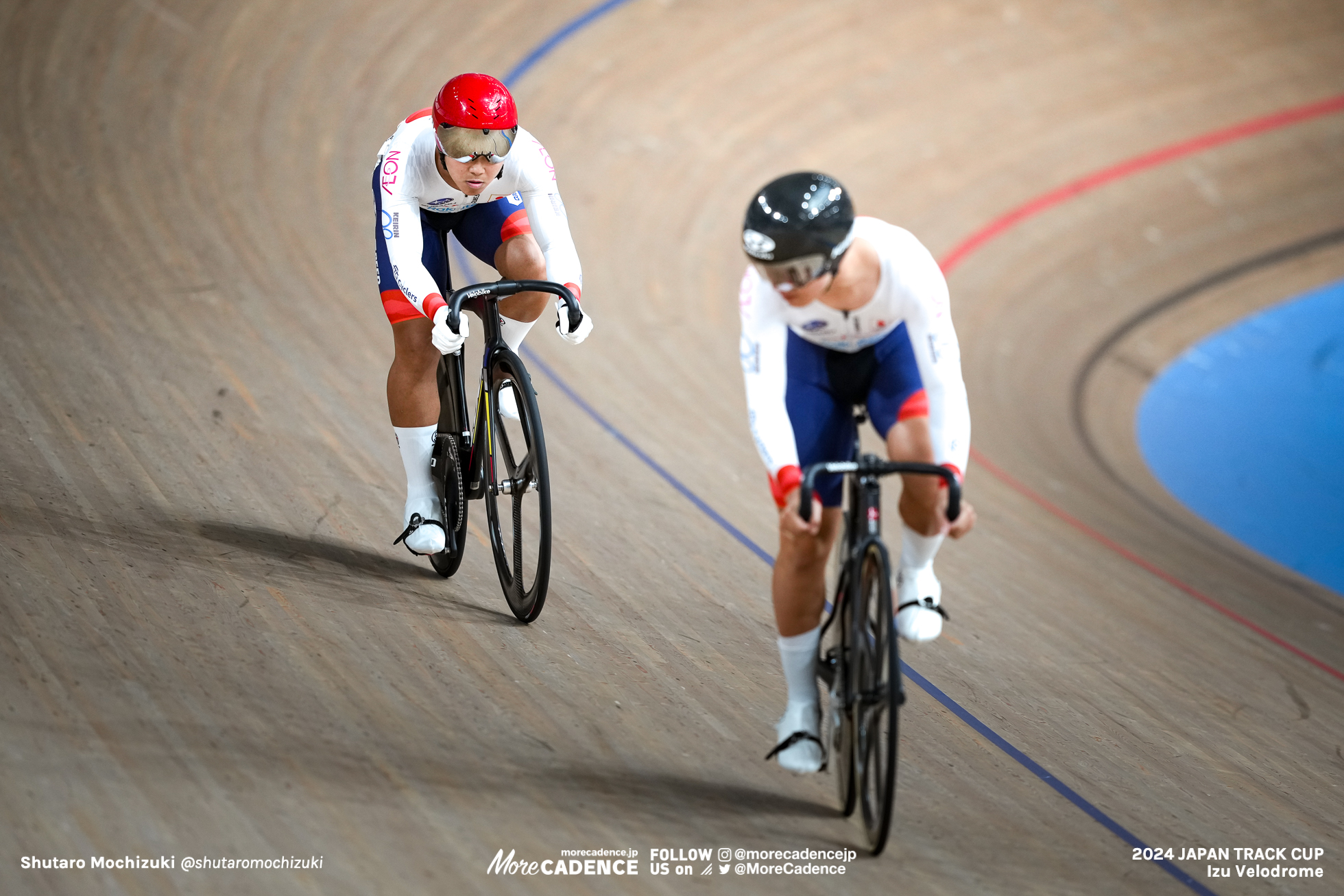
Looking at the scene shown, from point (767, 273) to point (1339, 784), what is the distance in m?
1.91

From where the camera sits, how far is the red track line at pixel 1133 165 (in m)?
6.42

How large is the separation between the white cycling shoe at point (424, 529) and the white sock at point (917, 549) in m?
1.18

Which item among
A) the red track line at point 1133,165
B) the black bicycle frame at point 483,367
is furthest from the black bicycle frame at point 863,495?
the red track line at point 1133,165

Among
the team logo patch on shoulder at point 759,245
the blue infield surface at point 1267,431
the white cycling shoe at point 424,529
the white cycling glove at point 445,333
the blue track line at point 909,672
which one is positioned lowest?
the blue infield surface at point 1267,431

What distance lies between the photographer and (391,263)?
2709mm

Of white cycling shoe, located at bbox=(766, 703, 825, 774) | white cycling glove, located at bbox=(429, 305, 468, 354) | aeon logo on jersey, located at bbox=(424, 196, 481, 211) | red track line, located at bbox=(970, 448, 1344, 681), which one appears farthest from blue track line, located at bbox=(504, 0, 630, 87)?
white cycling shoe, located at bbox=(766, 703, 825, 774)

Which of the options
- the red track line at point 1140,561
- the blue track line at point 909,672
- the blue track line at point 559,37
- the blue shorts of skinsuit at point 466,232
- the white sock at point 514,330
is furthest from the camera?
the blue track line at point 559,37

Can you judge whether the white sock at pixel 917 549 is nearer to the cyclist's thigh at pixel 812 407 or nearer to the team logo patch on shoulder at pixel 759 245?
the cyclist's thigh at pixel 812 407

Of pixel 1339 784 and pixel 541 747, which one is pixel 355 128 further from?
pixel 1339 784

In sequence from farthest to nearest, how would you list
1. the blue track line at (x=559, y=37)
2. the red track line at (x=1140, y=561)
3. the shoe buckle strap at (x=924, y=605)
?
1. the blue track line at (x=559, y=37)
2. the red track line at (x=1140, y=561)
3. the shoe buckle strap at (x=924, y=605)

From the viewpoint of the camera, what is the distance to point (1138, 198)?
6.95 meters

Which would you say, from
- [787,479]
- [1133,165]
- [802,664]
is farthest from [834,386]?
[1133,165]

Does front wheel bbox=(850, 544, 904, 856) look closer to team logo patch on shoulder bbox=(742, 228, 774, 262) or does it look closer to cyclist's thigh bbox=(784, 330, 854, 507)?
cyclist's thigh bbox=(784, 330, 854, 507)

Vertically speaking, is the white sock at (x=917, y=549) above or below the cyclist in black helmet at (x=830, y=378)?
below
